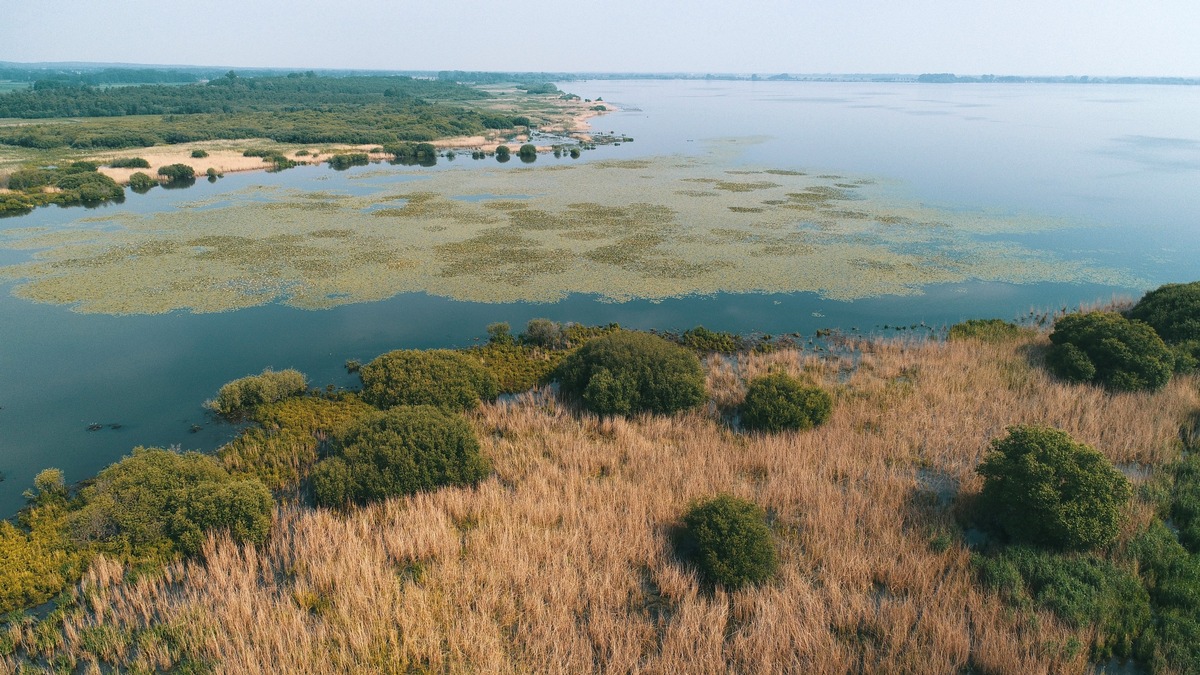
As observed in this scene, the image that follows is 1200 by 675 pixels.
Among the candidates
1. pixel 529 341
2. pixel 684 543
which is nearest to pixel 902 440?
pixel 684 543

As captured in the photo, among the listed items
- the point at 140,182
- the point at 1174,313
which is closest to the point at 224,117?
the point at 140,182

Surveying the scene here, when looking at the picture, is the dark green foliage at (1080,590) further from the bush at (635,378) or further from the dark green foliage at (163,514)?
the dark green foliage at (163,514)

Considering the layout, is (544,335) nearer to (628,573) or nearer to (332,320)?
(332,320)

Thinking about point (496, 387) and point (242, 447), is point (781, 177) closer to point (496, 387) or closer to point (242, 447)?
point (496, 387)

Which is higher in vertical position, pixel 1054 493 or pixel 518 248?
pixel 518 248

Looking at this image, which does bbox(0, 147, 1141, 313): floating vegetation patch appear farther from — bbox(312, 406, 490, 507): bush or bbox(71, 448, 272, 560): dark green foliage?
bbox(71, 448, 272, 560): dark green foliage

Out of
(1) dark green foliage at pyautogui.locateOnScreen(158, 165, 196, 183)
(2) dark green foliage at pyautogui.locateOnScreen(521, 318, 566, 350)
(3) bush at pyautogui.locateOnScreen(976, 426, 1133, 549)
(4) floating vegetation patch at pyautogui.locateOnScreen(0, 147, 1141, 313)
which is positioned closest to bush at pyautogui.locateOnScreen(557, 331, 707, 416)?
(2) dark green foliage at pyautogui.locateOnScreen(521, 318, 566, 350)
